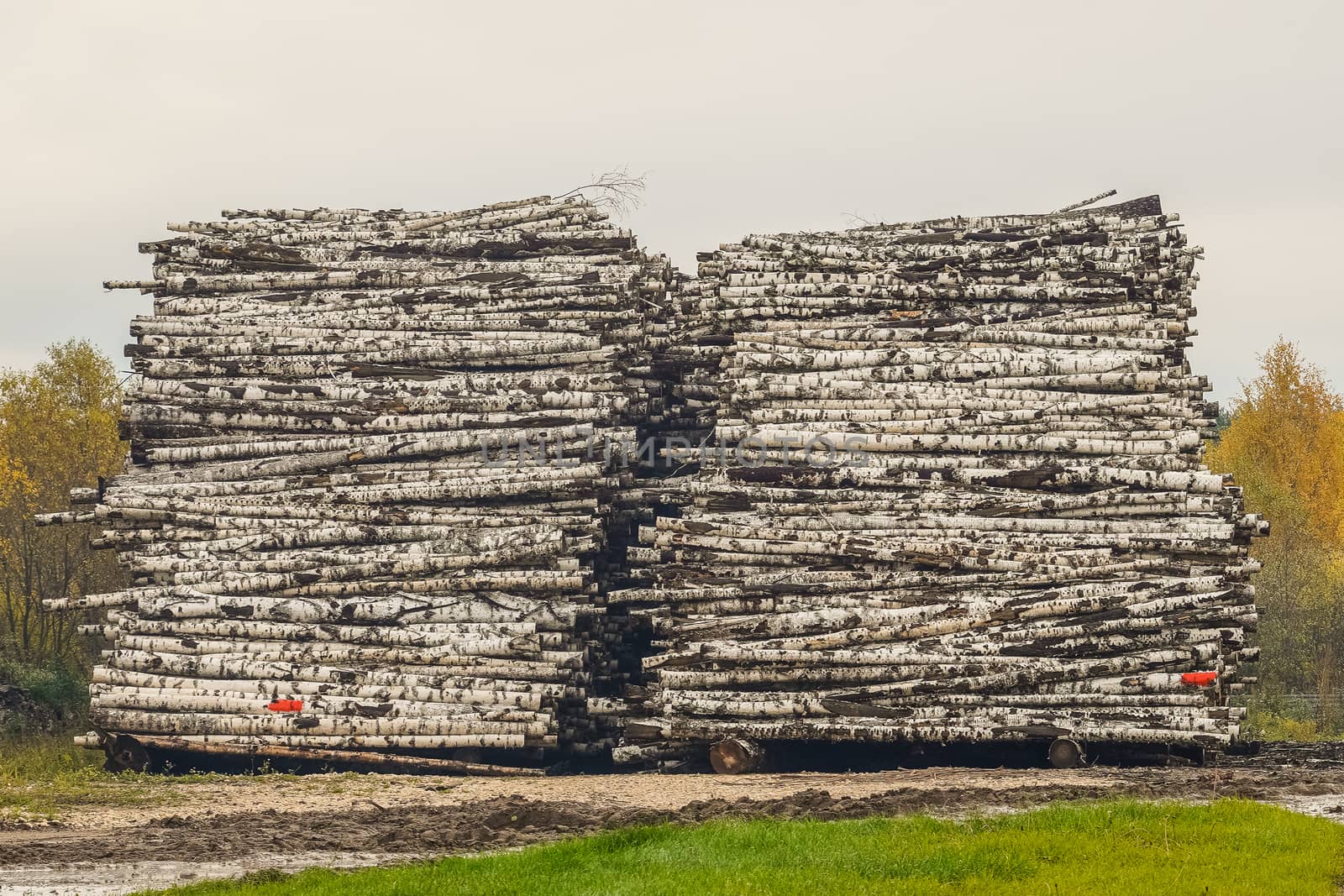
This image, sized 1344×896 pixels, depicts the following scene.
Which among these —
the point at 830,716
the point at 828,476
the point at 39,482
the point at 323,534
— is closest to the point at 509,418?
the point at 323,534

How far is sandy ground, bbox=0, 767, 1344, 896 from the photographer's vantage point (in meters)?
13.2

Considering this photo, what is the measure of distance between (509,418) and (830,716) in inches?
245

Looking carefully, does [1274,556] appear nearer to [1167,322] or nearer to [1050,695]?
[1167,322]

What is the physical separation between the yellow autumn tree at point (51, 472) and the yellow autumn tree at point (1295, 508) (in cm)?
2521

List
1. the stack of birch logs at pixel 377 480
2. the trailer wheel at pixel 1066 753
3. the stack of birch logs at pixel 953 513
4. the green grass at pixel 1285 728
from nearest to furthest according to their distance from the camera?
the trailer wheel at pixel 1066 753 → the stack of birch logs at pixel 953 513 → the stack of birch logs at pixel 377 480 → the green grass at pixel 1285 728

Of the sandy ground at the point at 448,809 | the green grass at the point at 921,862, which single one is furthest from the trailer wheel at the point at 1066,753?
the green grass at the point at 921,862

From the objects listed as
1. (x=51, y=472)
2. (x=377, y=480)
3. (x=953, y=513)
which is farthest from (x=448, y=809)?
(x=51, y=472)

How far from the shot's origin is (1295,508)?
133 ft

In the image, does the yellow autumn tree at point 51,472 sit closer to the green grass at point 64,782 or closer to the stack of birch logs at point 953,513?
the green grass at point 64,782

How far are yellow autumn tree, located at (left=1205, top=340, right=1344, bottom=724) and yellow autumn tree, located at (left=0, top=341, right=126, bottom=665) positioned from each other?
25206 mm

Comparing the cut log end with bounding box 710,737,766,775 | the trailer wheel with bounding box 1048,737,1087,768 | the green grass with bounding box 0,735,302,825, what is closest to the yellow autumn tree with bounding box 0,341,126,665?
the green grass with bounding box 0,735,302,825

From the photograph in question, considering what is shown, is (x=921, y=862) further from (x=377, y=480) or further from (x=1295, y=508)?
(x=1295, y=508)

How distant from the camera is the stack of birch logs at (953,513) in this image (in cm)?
1939

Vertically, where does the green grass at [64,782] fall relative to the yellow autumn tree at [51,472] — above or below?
below
